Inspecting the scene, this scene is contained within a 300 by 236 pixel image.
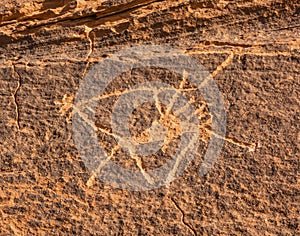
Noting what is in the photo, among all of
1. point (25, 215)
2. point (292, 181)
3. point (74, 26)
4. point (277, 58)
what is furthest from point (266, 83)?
point (25, 215)

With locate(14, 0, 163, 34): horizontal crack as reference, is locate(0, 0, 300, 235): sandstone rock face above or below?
below

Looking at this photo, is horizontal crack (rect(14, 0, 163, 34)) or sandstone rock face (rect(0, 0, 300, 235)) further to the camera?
horizontal crack (rect(14, 0, 163, 34))

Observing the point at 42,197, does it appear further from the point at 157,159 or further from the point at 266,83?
the point at 266,83

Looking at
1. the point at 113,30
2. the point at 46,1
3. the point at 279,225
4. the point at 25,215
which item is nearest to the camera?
the point at 279,225

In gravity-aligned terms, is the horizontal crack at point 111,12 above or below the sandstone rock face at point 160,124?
above

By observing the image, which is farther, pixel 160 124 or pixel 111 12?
pixel 111 12

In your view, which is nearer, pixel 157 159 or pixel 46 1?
pixel 157 159

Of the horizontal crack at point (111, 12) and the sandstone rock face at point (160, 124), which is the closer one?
the sandstone rock face at point (160, 124)

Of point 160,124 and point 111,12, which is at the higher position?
point 111,12
